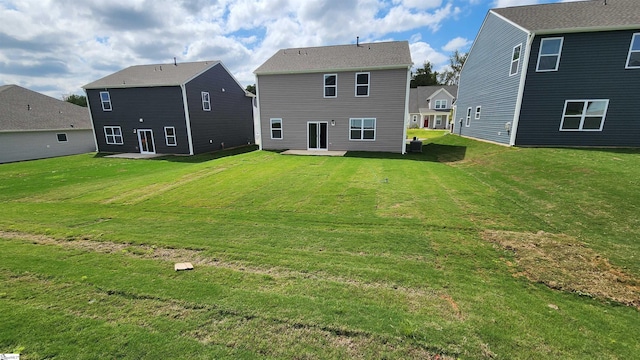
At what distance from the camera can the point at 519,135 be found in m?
13.9

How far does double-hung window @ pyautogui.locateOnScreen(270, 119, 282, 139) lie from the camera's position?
18953 millimetres

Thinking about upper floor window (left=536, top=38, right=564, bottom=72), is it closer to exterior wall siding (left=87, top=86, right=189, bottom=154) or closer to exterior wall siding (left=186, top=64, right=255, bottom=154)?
exterior wall siding (left=186, top=64, right=255, bottom=154)

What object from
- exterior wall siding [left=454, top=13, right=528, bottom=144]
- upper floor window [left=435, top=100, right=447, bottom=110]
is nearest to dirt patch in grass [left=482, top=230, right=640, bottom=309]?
exterior wall siding [left=454, top=13, right=528, bottom=144]

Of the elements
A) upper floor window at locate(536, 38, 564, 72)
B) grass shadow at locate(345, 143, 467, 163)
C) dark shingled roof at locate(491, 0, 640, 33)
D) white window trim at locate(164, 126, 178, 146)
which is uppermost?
dark shingled roof at locate(491, 0, 640, 33)

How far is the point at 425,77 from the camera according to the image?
197 feet

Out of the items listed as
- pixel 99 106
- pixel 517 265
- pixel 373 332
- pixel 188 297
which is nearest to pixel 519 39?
pixel 517 265

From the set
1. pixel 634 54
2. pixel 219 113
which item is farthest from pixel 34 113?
pixel 634 54

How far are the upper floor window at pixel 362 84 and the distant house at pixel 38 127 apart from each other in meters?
22.6

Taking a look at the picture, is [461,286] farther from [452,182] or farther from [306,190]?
[452,182]

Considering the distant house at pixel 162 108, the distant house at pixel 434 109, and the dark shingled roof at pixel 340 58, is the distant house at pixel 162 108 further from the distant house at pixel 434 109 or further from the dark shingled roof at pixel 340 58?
the distant house at pixel 434 109

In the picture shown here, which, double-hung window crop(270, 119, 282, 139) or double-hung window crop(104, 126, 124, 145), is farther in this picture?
double-hung window crop(104, 126, 124, 145)

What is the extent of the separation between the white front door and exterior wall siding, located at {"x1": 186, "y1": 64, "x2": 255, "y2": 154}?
352 centimetres

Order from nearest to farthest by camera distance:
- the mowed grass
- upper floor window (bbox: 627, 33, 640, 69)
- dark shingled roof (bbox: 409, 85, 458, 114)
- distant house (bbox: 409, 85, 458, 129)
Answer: the mowed grass, upper floor window (bbox: 627, 33, 640, 69), distant house (bbox: 409, 85, 458, 129), dark shingled roof (bbox: 409, 85, 458, 114)

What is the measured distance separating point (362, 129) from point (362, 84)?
109 inches
